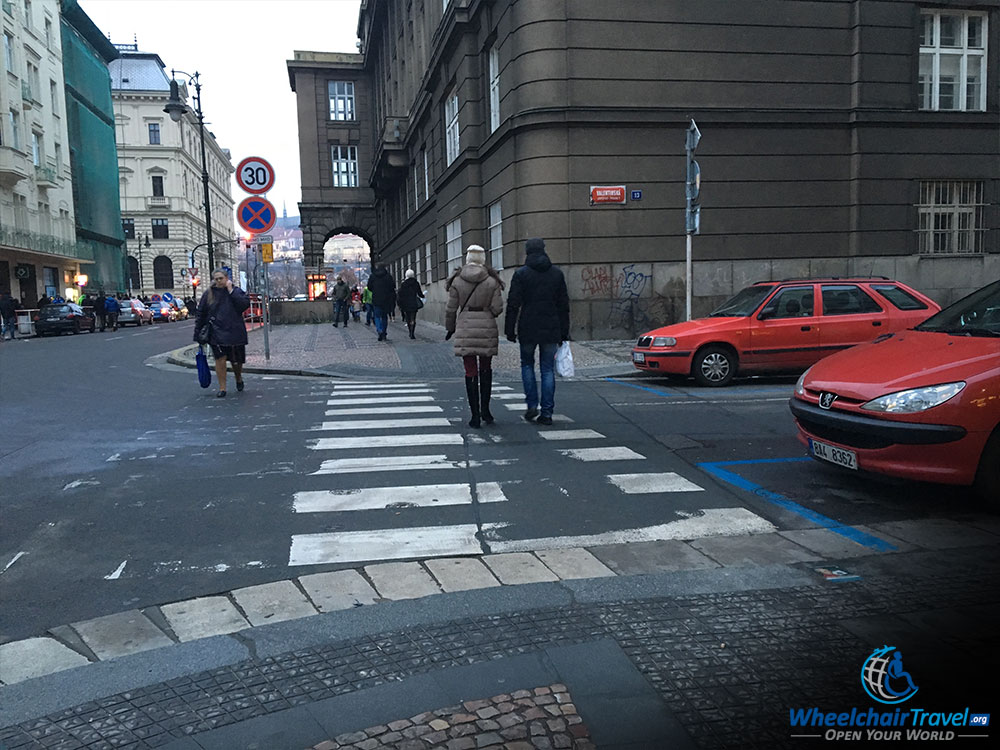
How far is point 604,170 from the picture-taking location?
59.7 feet

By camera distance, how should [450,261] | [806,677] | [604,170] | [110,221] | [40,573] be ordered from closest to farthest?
[806,677] → [40,573] → [604,170] → [450,261] → [110,221]

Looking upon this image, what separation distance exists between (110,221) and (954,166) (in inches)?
2294

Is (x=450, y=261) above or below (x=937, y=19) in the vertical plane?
below

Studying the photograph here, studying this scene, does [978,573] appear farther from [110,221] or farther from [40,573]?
[110,221]

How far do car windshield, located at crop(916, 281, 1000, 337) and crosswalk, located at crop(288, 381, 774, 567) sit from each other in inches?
85.1

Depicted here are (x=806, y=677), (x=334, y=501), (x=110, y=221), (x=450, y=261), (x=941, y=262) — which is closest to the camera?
(x=806, y=677)

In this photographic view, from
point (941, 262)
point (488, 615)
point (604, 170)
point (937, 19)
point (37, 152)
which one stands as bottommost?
point (488, 615)

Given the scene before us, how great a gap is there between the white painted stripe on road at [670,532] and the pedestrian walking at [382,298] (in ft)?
52.2

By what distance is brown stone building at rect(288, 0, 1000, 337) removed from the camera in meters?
18.0

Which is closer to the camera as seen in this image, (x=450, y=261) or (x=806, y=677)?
(x=806, y=677)

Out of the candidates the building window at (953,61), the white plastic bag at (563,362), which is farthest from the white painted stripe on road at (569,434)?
the building window at (953,61)

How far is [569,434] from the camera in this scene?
8.15 meters

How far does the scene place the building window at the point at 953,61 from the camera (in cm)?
1934

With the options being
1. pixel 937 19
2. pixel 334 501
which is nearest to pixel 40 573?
pixel 334 501
